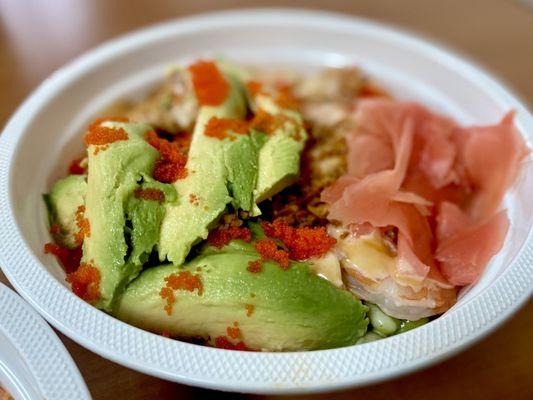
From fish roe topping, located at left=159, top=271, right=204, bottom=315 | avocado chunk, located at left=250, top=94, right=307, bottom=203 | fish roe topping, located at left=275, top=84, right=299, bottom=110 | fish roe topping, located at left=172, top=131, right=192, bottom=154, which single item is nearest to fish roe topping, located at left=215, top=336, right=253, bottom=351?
fish roe topping, located at left=159, top=271, right=204, bottom=315

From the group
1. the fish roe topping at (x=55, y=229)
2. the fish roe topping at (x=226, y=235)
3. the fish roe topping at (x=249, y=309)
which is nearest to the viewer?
the fish roe topping at (x=249, y=309)

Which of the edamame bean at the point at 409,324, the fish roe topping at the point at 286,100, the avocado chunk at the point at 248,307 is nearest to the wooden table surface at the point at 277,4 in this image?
the edamame bean at the point at 409,324

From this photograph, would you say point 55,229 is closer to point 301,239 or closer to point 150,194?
point 150,194

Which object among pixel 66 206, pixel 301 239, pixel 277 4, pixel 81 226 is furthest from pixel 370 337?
pixel 277 4

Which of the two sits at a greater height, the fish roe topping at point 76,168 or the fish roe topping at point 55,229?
the fish roe topping at point 76,168

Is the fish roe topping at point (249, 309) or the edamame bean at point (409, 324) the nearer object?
the fish roe topping at point (249, 309)

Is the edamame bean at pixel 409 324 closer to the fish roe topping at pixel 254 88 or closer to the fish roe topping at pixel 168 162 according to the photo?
the fish roe topping at pixel 168 162

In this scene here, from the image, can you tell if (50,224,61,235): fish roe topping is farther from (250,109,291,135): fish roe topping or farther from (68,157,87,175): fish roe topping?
(250,109,291,135): fish roe topping
